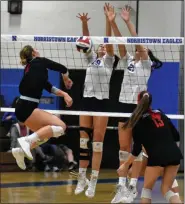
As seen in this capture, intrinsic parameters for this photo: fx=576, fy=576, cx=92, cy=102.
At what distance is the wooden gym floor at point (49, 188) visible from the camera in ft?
32.5

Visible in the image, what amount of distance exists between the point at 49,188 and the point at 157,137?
4922mm

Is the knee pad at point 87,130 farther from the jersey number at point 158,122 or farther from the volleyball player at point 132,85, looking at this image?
the jersey number at point 158,122

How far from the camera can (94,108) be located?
27.8 ft

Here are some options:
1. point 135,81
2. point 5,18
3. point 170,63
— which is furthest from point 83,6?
point 135,81

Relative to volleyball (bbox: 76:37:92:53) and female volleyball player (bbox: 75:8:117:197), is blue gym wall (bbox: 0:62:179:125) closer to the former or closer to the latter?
female volleyball player (bbox: 75:8:117:197)

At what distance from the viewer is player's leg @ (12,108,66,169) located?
6.96 metres

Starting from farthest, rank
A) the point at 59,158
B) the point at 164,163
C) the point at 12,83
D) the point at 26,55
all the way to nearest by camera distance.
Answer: the point at 12,83 < the point at 59,158 < the point at 26,55 < the point at 164,163

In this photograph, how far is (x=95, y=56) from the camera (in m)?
8.49

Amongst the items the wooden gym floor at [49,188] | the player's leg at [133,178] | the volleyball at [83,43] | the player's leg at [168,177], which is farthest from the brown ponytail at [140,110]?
the wooden gym floor at [49,188]

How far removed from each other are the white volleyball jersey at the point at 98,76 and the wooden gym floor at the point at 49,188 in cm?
214

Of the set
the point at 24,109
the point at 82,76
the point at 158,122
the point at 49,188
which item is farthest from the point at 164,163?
the point at 82,76

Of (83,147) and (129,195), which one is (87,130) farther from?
(129,195)

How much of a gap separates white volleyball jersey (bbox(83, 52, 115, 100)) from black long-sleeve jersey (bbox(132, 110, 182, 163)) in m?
1.65

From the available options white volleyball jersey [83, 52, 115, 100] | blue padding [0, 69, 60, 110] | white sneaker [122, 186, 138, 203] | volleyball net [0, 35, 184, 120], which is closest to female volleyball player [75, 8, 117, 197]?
white volleyball jersey [83, 52, 115, 100]
